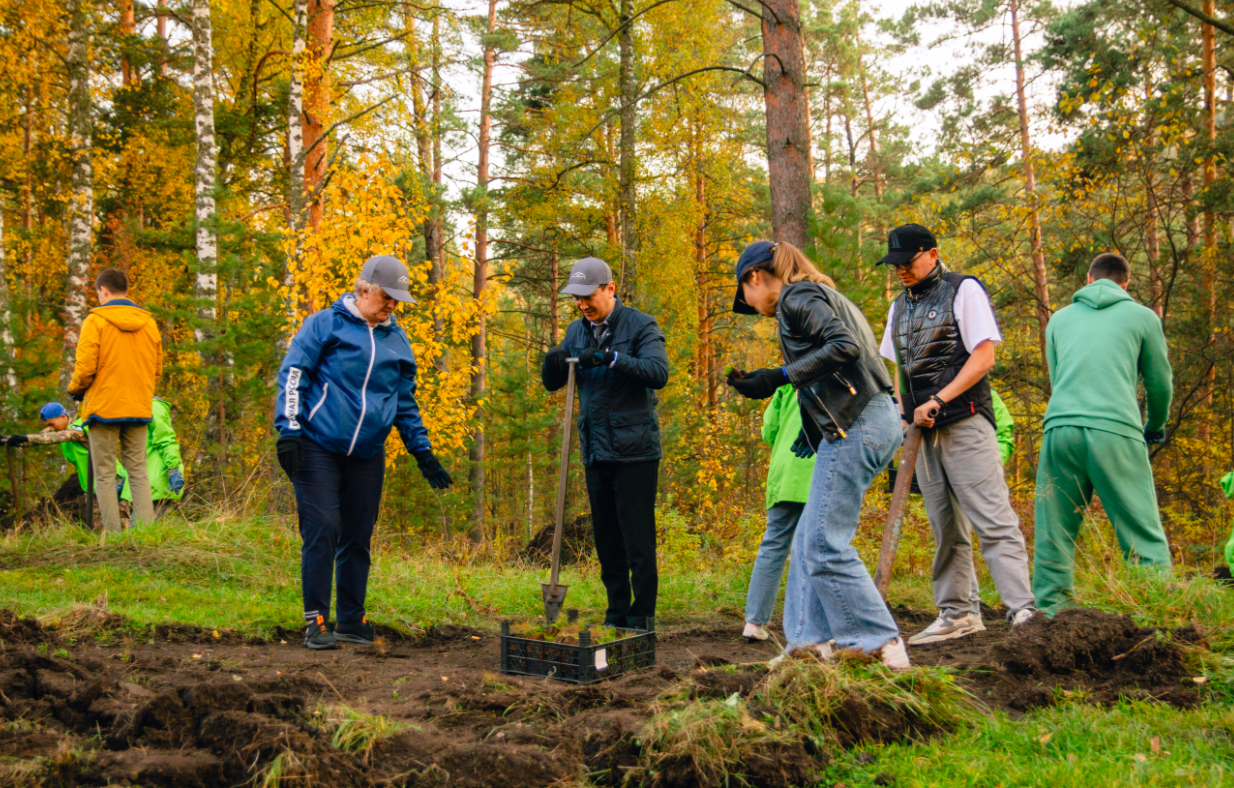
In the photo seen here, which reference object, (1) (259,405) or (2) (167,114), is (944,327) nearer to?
(1) (259,405)

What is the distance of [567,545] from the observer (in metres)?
10.5

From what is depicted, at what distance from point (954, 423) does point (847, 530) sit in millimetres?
1433

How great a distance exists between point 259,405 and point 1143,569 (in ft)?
29.7

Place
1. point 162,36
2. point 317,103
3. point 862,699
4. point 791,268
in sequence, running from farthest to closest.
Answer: point 162,36, point 317,103, point 791,268, point 862,699

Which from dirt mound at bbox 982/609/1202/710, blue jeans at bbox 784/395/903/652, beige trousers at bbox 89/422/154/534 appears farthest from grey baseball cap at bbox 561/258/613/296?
beige trousers at bbox 89/422/154/534

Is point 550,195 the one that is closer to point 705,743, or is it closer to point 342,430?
point 342,430

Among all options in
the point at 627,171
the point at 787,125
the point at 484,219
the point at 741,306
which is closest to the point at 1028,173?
the point at 627,171

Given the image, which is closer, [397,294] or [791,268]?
[791,268]

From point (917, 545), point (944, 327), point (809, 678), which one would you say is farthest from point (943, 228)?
point (809, 678)

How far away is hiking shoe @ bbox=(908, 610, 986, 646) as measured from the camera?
4558mm

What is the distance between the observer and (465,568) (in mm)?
7160

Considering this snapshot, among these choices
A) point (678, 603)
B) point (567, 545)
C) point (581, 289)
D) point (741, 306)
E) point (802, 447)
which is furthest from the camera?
point (567, 545)

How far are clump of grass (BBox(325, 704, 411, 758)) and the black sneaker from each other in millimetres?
2168

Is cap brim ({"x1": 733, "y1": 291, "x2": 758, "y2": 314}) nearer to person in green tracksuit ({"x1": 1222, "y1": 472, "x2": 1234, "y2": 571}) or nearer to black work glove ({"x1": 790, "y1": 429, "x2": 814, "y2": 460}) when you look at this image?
black work glove ({"x1": 790, "y1": 429, "x2": 814, "y2": 460})
